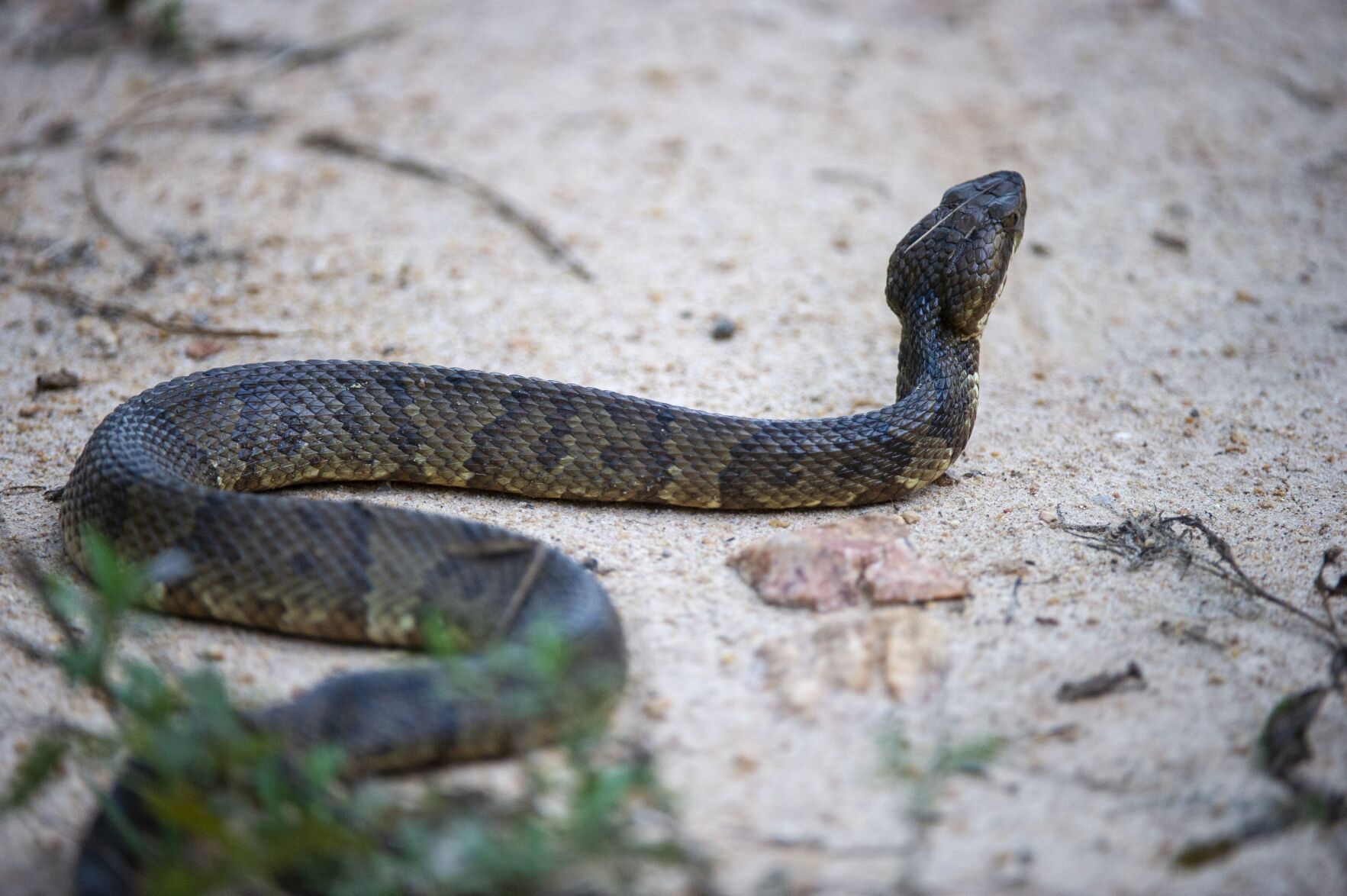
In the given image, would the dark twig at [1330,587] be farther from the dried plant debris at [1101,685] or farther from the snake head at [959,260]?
the snake head at [959,260]

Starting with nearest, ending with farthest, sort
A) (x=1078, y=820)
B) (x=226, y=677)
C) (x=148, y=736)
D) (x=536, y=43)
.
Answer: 1. (x=148, y=736)
2. (x=1078, y=820)
3. (x=226, y=677)
4. (x=536, y=43)

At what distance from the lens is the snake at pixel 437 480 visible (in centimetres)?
329

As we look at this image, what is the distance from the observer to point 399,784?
3.24m

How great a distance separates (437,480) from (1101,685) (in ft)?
10.2

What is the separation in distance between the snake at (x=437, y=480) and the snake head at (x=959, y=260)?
12 mm

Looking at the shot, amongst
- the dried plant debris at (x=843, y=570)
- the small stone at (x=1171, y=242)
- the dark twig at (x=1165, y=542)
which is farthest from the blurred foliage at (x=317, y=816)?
the small stone at (x=1171, y=242)

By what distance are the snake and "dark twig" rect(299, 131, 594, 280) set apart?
2.13 m

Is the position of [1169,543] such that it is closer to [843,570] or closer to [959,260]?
[843,570]

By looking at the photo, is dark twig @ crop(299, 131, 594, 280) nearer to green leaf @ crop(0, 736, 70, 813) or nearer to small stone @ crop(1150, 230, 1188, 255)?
small stone @ crop(1150, 230, 1188, 255)

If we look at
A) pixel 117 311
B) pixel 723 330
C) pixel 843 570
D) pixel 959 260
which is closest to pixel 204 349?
pixel 117 311

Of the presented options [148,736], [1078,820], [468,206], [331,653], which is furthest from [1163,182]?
[148,736]

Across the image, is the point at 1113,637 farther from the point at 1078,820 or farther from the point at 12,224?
the point at 12,224

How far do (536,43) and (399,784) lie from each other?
25.0ft

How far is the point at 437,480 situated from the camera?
515 centimetres
